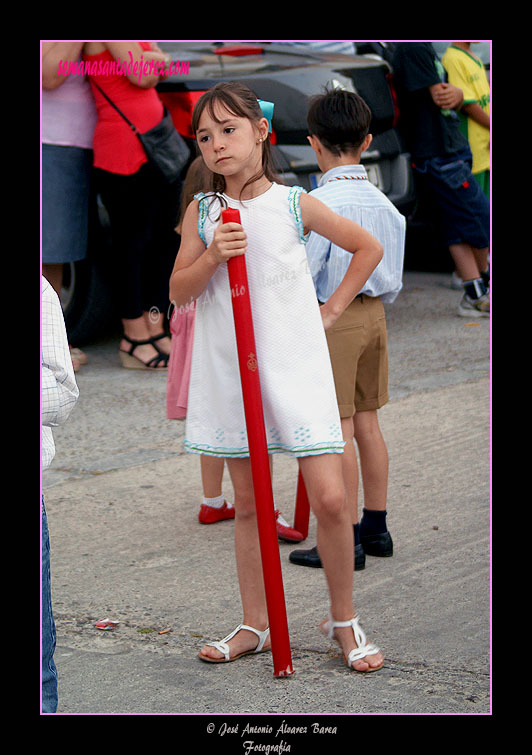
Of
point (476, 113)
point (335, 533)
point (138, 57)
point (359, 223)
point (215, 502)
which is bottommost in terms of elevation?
point (215, 502)

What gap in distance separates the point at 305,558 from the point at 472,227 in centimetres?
421

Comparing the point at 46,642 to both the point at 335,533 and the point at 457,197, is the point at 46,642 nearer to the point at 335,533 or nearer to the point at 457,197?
the point at 335,533

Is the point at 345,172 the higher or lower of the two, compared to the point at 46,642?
higher

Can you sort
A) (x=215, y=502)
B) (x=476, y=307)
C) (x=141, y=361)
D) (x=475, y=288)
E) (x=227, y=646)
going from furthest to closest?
1. (x=476, y=307)
2. (x=475, y=288)
3. (x=141, y=361)
4. (x=215, y=502)
5. (x=227, y=646)

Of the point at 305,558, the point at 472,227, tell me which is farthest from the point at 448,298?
the point at 305,558

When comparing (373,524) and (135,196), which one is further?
(135,196)

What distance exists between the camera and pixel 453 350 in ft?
22.2

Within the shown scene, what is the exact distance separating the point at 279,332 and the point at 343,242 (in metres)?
0.32

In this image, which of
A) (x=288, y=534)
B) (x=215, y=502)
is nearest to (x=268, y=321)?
(x=288, y=534)

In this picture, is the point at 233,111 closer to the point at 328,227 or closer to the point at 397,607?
the point at 328,227

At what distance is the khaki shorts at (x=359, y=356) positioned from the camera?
3691mm

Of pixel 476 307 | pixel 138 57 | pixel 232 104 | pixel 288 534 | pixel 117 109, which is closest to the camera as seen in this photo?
pixel 232 104

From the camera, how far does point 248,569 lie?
3.15 meters

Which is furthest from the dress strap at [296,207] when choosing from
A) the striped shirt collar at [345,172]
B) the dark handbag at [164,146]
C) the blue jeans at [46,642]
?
the dark handbag at [164,146]
